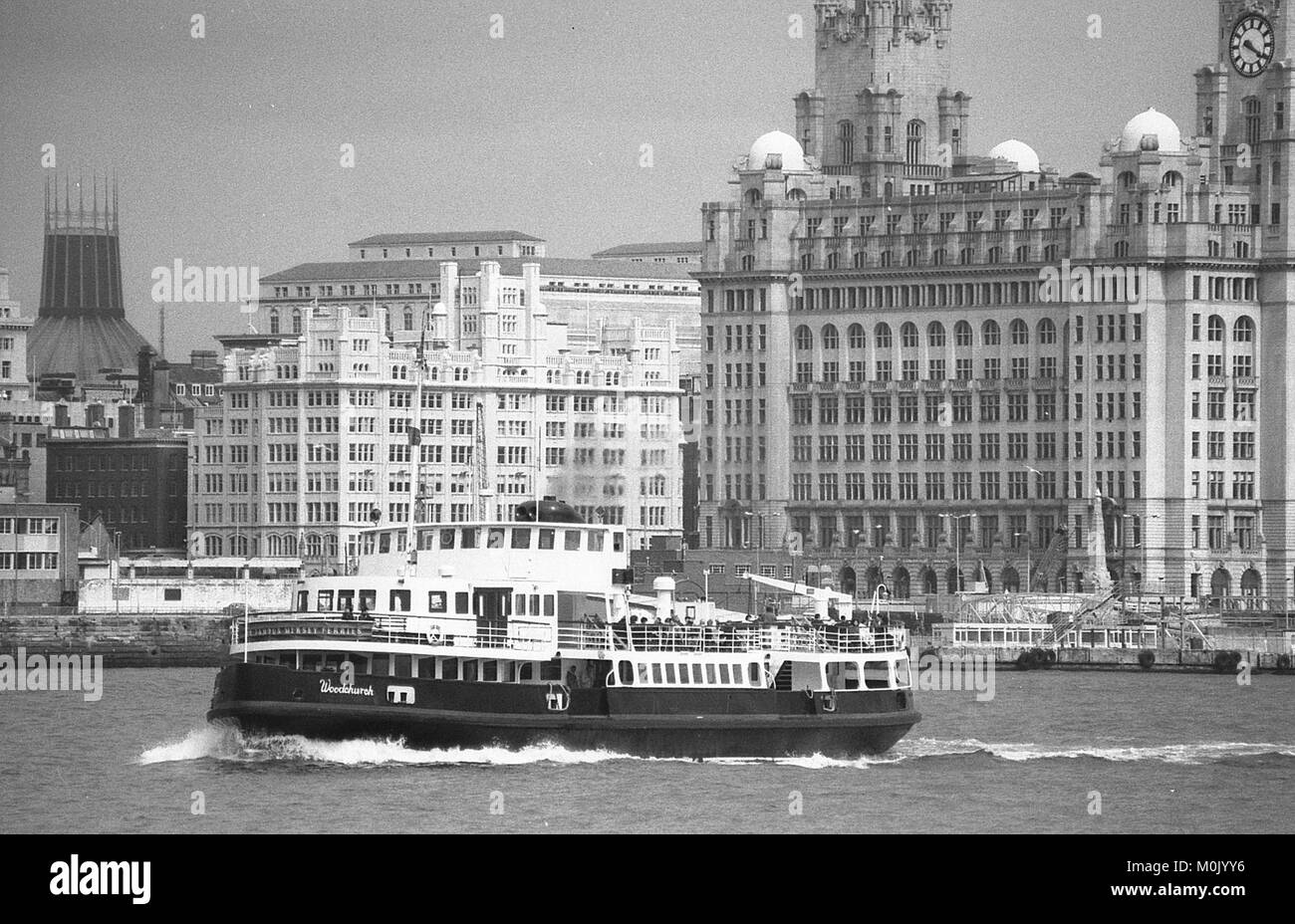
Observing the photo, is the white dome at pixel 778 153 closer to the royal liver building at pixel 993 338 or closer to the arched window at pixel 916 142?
the royal liver building at pixel 993 338

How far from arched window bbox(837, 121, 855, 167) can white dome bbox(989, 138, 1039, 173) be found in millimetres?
7665

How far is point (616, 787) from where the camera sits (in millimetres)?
75125

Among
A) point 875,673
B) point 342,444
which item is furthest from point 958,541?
point 875,673

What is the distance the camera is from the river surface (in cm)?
7038

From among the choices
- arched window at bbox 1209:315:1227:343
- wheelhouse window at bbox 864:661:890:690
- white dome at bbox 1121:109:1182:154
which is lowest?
wheelhouse window at bbox 864:661:890:690

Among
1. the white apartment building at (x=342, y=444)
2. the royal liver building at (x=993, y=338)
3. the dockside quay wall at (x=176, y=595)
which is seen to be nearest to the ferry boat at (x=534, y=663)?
the dockside quay wall at (x=176, y=595)

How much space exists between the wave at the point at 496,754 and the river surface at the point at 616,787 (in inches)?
2.0

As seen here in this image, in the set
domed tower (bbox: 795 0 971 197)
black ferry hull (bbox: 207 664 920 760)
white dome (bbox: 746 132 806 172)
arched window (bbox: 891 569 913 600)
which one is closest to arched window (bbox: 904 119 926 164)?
domed tower (bbox: 795 0 971 197)

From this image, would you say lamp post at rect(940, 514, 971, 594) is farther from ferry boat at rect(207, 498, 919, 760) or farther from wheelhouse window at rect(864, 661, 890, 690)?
ferry boat at rect(207, 498, 919, 760)

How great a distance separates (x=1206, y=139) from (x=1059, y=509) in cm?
2008
